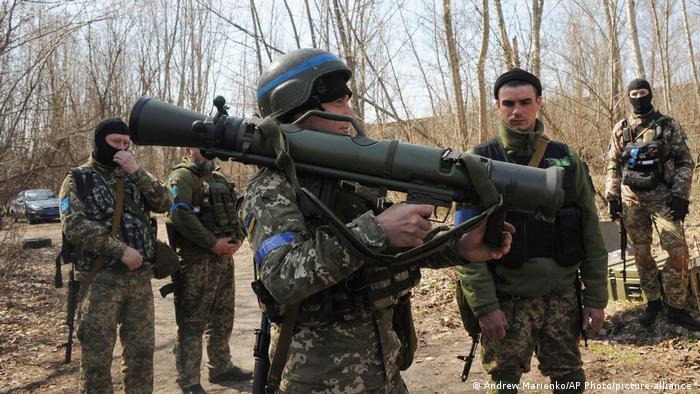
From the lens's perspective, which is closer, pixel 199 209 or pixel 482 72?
pixel 199 209

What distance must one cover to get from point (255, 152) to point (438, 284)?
5.13 meters

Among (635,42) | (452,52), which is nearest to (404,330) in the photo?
(452,52)

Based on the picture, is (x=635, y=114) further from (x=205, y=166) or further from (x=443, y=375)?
(x=205, y=166)

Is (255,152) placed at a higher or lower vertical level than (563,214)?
higher

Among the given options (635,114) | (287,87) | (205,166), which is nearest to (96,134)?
(205,166)

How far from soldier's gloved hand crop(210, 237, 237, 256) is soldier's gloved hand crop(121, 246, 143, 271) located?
70 cm

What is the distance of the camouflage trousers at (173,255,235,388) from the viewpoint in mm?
4004

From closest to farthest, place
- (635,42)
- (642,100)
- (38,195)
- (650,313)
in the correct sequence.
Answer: (650,313), (642,100), (635,42), (38,195)

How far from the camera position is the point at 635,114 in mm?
4949

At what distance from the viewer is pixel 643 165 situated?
15.5ft

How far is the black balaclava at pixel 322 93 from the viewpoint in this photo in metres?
1.81

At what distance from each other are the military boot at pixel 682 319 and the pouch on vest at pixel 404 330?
141 inches

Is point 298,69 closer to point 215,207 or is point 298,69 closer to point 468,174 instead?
point 468,174

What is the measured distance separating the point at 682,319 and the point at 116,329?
14.8 feet
